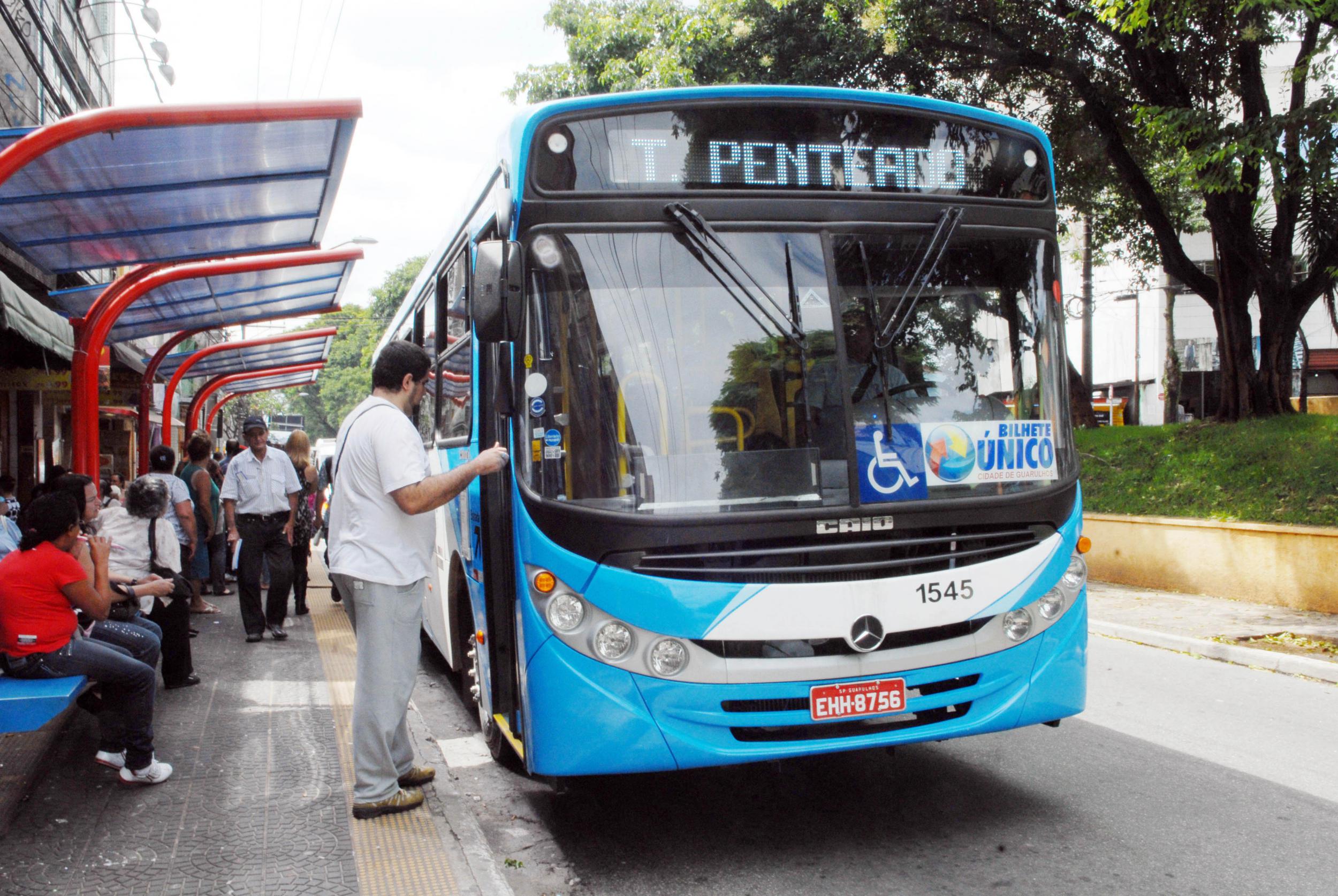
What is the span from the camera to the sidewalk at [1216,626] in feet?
27.0

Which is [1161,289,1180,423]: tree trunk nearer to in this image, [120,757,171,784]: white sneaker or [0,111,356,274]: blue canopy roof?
[0,111,356,274]: blue canopy roof

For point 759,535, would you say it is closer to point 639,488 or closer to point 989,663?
point 639,488

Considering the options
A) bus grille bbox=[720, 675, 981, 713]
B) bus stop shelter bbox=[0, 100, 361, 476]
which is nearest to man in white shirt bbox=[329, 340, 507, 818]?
bus grille bbox=[720, 675, 981, 713]

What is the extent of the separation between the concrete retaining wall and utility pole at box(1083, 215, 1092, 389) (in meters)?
9.79

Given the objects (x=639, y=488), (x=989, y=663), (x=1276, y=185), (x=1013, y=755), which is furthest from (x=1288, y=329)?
(x=639, y=488)

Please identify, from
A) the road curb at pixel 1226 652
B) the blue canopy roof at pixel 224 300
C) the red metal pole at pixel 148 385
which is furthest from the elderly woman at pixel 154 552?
the red metal pole at pixel 148 385

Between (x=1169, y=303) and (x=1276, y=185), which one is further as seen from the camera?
(x=1169, y=303)

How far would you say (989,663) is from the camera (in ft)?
14.0

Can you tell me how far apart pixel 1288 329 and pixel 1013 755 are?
10963 millimetres

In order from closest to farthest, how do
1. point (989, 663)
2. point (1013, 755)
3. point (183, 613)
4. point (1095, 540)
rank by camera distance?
1. point (989, 663)
2. point (1013, 755)
3. point (183, 613)
4. point (1095, 540)

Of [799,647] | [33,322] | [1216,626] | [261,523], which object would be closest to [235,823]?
[799,647]

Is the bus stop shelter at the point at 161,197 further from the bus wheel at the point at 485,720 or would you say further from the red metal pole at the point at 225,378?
the red metal pole at the point at 225,378

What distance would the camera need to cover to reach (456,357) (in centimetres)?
569

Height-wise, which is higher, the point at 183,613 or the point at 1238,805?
the point at 183,613
